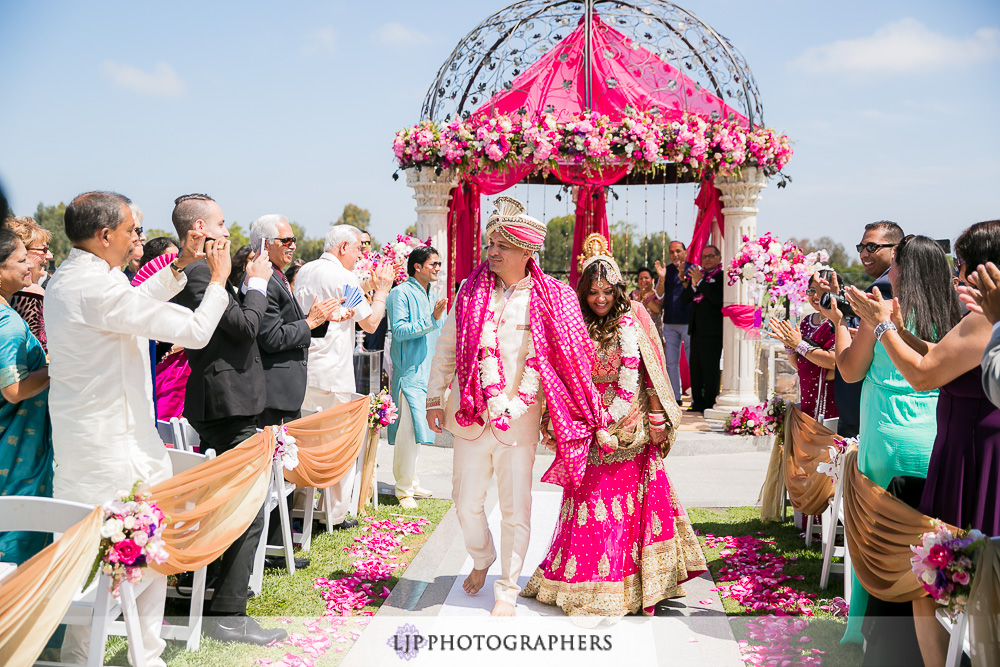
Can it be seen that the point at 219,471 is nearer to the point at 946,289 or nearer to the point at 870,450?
the point at 870,450

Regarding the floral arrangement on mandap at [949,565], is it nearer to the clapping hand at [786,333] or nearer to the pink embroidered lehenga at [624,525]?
the pink embroidered lehenga at [624,525]

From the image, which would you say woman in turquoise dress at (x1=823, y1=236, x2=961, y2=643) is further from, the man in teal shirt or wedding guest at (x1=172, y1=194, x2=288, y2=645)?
the man in teal shirt

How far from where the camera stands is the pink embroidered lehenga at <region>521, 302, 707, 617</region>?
165 inches

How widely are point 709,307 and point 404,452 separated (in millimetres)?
5392

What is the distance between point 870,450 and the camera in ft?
12.1

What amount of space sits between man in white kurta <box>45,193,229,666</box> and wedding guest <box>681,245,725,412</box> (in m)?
8.25

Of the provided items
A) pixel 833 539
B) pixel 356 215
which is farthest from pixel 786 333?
pixel 356 215

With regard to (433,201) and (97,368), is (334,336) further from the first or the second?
(433,201)

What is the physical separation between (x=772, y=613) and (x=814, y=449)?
1235 mm

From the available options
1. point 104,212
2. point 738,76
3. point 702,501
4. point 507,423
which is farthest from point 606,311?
point 738,76

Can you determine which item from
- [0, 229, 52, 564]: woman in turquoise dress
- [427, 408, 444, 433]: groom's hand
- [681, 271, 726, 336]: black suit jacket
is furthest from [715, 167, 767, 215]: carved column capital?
[0, 229, 52, 564]: woman in turquoise dress

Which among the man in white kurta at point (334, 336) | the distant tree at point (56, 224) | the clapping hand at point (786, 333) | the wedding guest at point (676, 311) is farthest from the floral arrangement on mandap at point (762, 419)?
the distant tree at point (56, 224)

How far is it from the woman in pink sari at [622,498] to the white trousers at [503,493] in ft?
0.66

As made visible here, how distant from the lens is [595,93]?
9984 mm
